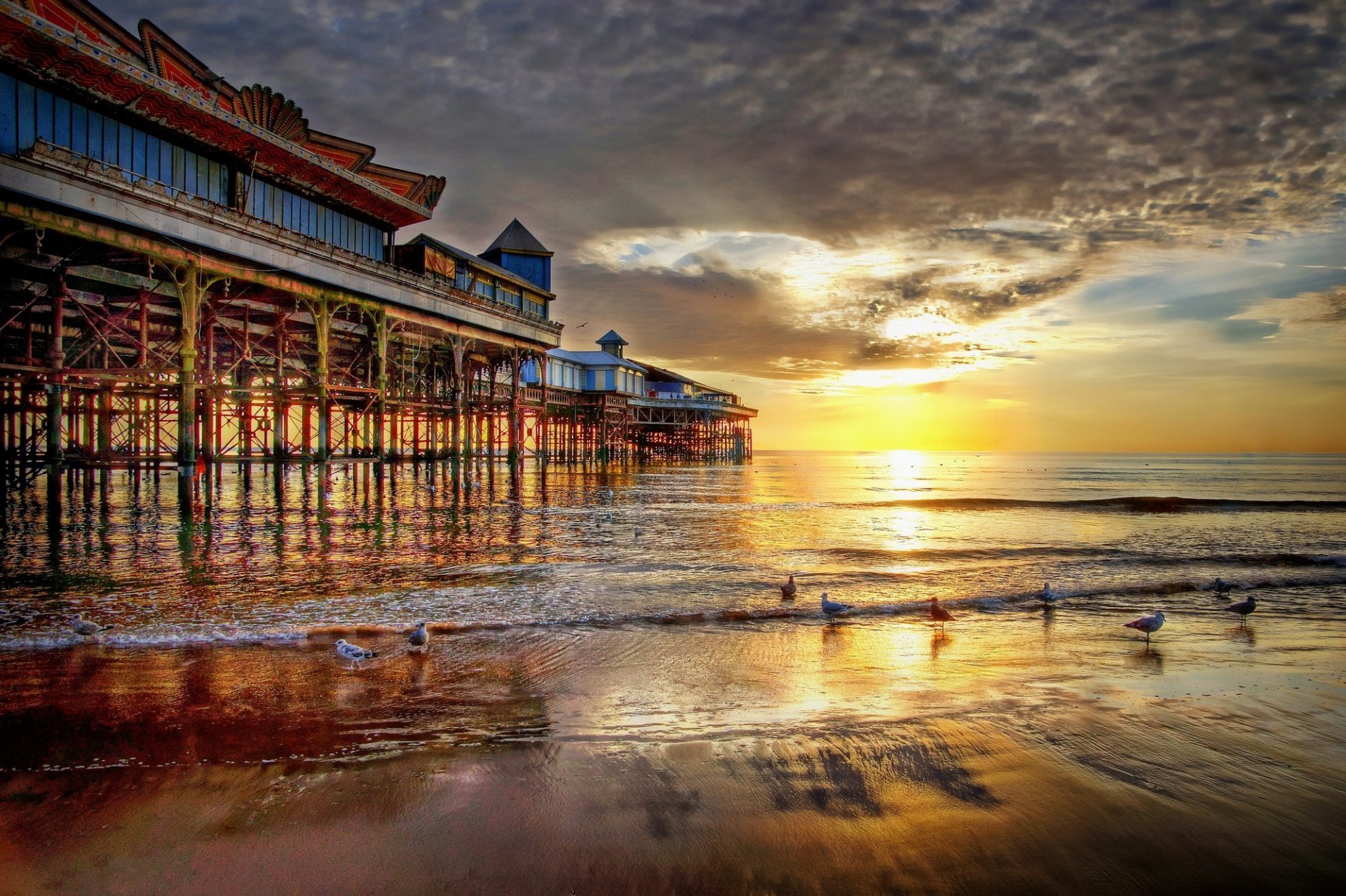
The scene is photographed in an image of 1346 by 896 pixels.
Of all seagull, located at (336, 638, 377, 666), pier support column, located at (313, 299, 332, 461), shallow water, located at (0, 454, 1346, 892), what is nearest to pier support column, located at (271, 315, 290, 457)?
pier support column, located at (313, 299, 332, 461)

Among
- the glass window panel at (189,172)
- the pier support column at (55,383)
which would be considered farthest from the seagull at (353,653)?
the glass window panel at (189,172)

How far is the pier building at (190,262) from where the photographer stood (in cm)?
1716

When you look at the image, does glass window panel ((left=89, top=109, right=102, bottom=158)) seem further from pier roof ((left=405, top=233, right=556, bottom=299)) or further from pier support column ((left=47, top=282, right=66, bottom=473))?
pier roof ((left=405, top=233, right=556, bottom=299))

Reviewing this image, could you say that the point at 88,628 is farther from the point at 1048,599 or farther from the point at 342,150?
the point at 342,150

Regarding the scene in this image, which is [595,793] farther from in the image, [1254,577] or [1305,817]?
[1254,577]

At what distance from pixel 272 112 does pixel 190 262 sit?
427 inches

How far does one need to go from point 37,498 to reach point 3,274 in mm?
8838

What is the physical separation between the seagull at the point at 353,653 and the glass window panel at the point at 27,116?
Result: 18872 millimetres

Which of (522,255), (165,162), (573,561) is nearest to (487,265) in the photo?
(522,255)

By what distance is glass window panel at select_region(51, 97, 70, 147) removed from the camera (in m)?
18.1

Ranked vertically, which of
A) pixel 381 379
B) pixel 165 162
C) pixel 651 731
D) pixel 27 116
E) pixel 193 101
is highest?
pixel 193 101

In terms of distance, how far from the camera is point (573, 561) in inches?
527

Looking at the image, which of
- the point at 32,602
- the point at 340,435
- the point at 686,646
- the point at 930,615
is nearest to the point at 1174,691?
the point at 930,615

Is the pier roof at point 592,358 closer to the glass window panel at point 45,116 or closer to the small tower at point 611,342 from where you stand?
the small tower at point 611,342
